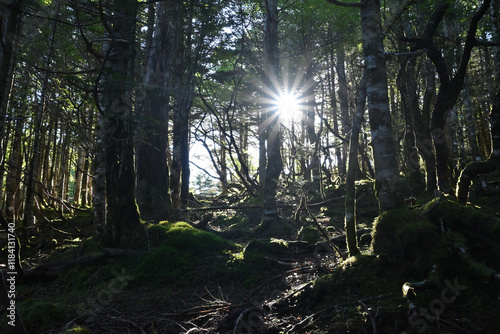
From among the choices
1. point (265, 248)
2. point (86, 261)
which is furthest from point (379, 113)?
point (86, 261)

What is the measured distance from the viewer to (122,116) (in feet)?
22.3

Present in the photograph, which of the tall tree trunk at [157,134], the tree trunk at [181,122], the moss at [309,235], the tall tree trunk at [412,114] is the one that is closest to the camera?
the moss at [309,235]

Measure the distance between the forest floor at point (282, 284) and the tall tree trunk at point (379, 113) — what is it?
1.36 ft

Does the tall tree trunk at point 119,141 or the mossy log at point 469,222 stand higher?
the tall tree trunk at point 119,141

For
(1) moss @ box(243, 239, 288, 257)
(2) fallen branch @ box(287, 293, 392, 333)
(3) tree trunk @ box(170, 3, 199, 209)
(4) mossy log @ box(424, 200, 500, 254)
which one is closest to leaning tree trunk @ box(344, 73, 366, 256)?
(4) mossy log @ box(424, 200, 500, 254)

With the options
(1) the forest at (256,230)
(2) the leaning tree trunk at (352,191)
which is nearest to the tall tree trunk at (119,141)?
(1) the forest at (256,230)

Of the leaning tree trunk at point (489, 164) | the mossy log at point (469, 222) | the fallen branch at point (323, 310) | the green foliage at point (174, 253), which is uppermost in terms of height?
the leaning tree trunk at point (489, 164)

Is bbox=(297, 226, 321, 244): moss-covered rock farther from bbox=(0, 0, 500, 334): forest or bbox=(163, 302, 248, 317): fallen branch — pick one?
bbox=(163, 302, 248, 317): fallen branch

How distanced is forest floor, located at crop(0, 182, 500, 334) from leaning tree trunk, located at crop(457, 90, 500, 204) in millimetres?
456

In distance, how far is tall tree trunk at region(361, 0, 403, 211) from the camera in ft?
16.5

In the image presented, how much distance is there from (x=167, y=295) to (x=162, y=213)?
432 centimetres

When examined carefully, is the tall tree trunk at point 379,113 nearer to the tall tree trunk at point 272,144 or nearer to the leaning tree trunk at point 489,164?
the leaning tree trunk at point 489,164

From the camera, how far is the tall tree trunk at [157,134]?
9734 mm

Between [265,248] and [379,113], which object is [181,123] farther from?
[379,113]
